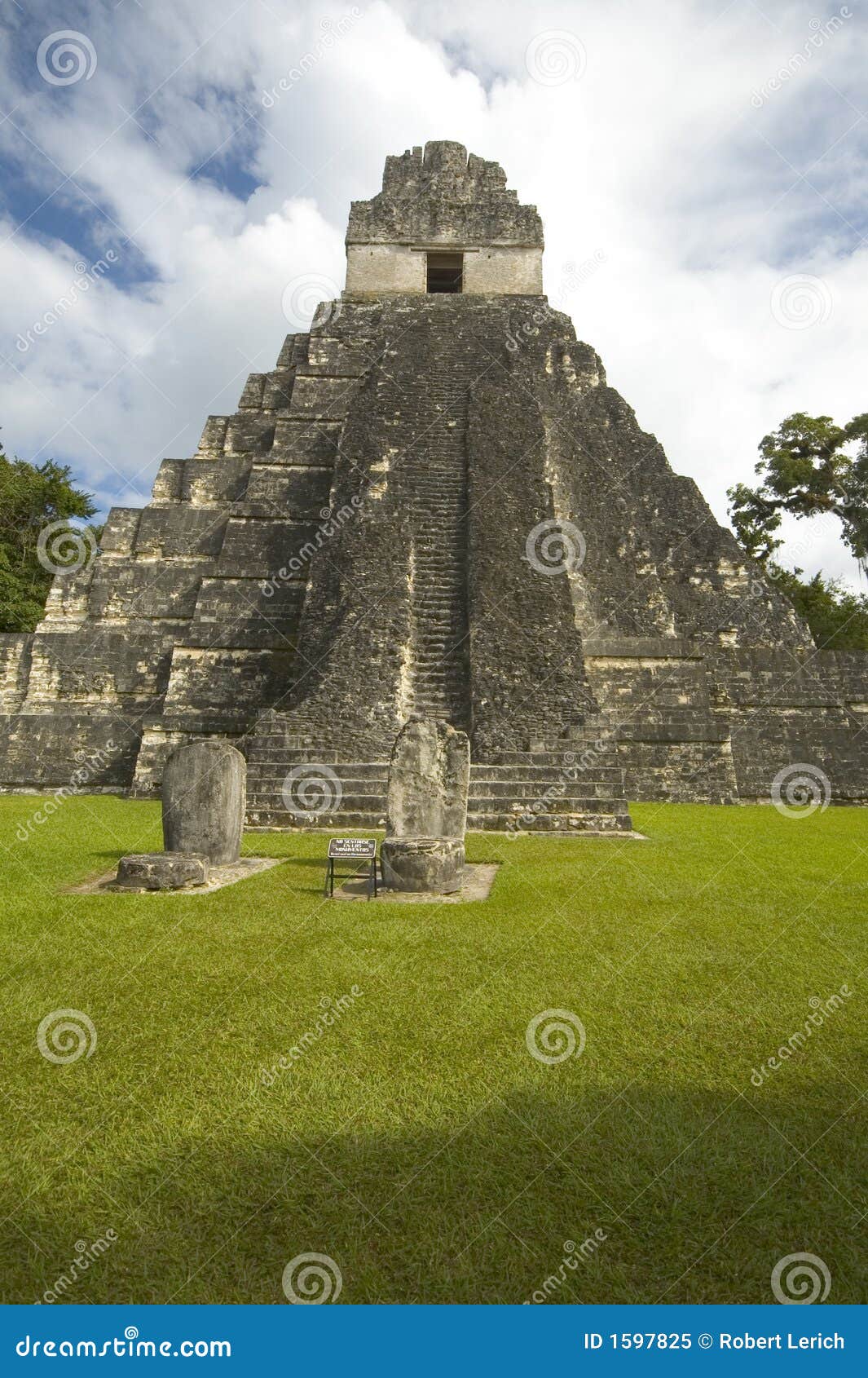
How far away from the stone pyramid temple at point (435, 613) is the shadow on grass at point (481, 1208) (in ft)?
23.3

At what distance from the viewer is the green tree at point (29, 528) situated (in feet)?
87.4

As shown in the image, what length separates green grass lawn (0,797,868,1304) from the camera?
224 cm

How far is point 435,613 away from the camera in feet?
43.1

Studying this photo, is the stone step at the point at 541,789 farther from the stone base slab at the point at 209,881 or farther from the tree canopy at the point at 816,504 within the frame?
the tree canopy at the point at 816,504

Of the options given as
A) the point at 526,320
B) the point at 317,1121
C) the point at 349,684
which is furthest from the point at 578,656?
the point at 526,320

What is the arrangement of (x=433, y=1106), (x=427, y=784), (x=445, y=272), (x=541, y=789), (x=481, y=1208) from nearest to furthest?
(x=481, y=1208)
(x=433, y=1106)
(x=427, y=784)
(x=541, y=789)
(x=445, y=272)

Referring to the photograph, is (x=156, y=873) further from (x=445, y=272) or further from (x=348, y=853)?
(x=445, y=272)

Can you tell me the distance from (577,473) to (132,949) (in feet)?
48.0

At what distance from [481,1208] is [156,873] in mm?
4863

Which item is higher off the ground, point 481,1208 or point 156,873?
point 156,873

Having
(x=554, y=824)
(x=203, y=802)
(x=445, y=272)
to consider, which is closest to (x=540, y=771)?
(x=554, y=824)

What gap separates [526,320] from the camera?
823 inches

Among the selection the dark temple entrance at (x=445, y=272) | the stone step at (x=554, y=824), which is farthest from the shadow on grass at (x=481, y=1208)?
the dark temple entrance at (x=445, y=272)

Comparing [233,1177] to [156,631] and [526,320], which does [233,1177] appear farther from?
[526,320]
